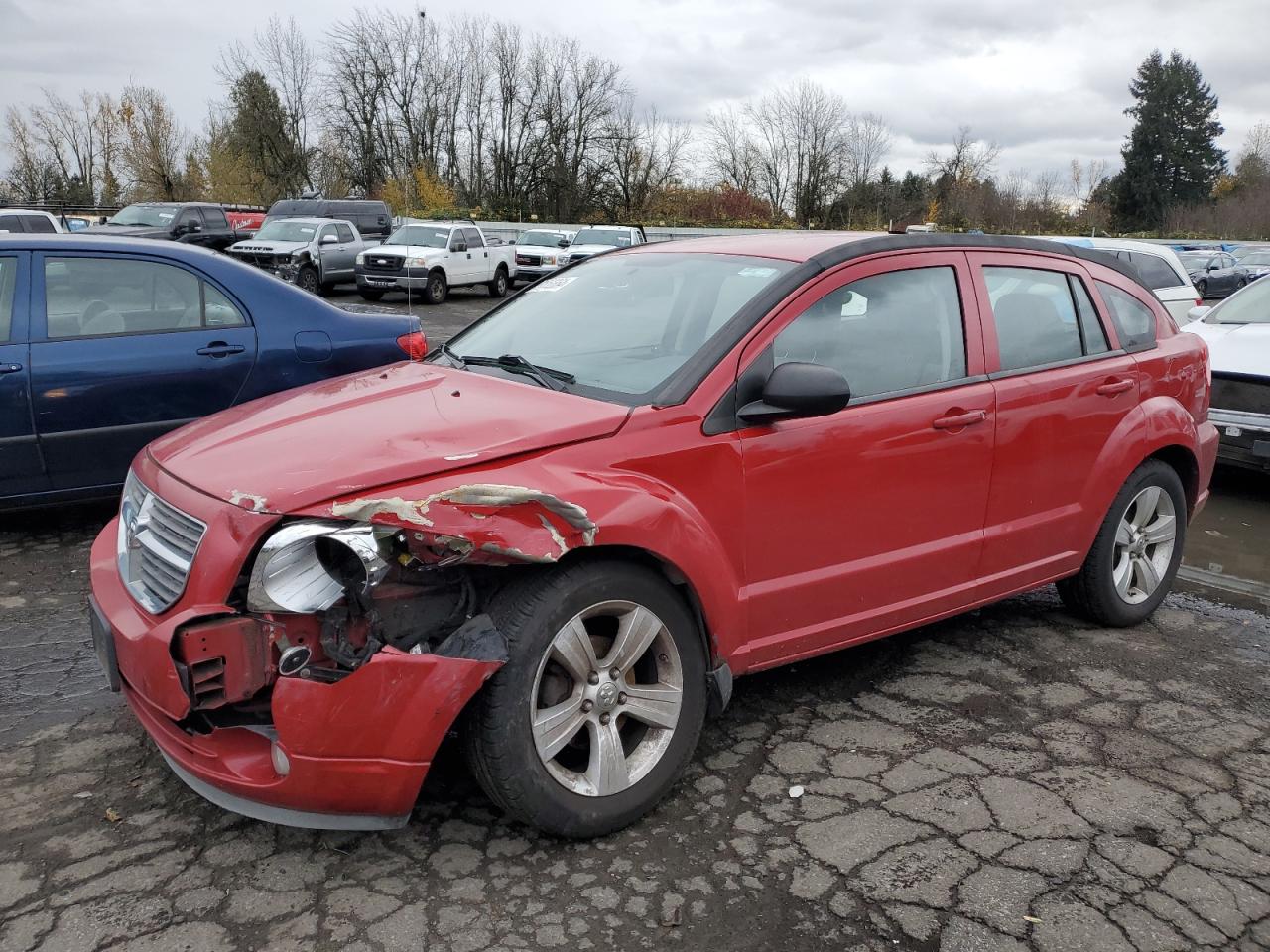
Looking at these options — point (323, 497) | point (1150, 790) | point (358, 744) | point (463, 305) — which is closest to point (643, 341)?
point (323, 497)

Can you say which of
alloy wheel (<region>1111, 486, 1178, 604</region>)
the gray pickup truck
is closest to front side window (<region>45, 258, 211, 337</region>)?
alloy wheel (<region>1111, 486, 1178, 604</region>)

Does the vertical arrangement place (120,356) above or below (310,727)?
above

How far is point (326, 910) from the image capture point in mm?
2570

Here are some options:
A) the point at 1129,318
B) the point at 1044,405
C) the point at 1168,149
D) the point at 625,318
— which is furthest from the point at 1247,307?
the point at 1168,149

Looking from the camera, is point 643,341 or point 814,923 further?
point 643,341

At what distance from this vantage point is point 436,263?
22.5 meters

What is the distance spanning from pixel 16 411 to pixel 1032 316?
15.5 ft

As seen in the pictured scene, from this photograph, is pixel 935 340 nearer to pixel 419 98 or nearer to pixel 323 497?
pixel 323 497

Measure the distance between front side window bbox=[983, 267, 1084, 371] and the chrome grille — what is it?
2.89 m

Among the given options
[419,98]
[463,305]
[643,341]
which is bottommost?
[463,305]

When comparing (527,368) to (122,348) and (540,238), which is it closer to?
(122,348)

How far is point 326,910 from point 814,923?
121 centimetres

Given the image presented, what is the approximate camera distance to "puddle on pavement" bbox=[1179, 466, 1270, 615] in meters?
5.38

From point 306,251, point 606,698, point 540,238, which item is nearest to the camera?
point 606,698
